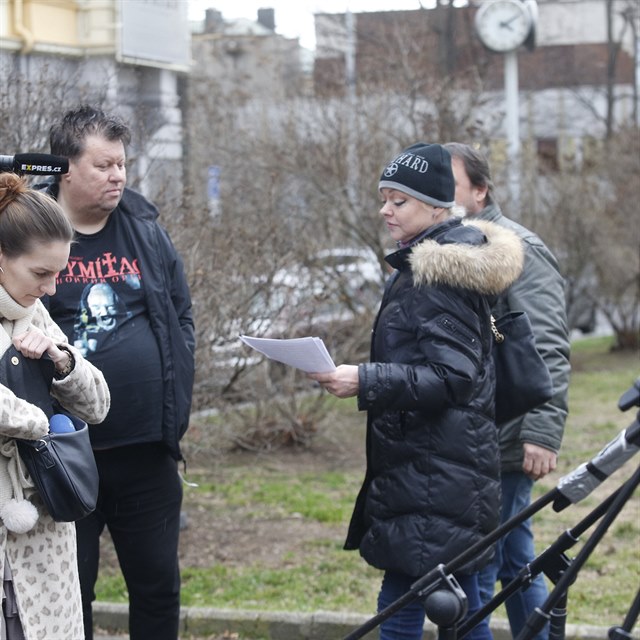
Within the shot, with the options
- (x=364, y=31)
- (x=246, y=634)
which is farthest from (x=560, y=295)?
(x=364, y=31)

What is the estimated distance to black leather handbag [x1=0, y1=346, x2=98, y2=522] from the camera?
288 cm

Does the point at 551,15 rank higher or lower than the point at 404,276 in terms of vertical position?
higher

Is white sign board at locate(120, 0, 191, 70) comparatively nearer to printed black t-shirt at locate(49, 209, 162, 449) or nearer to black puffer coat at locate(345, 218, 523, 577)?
printed black t-shirt at locate(49, 209, 162, 449)

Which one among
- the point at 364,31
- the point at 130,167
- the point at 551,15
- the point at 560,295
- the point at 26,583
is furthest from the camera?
the point at 551,15

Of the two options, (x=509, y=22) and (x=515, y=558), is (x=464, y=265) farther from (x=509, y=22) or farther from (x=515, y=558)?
(x=509, y=22)

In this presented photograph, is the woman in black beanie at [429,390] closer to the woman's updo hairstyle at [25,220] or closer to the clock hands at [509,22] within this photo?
the woman's updo hairstyle at [25,220]

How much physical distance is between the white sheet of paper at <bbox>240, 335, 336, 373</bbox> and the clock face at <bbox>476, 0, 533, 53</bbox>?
14.0 meters

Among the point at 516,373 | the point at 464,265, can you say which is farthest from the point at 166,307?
the point at 516,373

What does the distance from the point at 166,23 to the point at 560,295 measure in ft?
25.7

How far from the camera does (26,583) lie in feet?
9.53

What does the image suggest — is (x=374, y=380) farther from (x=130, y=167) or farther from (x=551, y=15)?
(x=551, y=15)

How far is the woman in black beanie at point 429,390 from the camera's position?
3.48 meters

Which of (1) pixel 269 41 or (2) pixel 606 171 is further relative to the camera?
(1) pixel 269 41

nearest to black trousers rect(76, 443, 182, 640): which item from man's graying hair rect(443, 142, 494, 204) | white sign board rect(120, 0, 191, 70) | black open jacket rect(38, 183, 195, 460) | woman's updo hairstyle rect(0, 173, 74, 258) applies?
black open jacket rect(38, 183, 195, 460)
